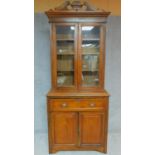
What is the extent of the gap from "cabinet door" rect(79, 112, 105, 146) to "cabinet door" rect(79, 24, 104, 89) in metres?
0.42

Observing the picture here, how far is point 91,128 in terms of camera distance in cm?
279

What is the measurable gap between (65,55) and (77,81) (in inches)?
16.8

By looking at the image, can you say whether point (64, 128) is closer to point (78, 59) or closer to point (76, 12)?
point (78, 59)

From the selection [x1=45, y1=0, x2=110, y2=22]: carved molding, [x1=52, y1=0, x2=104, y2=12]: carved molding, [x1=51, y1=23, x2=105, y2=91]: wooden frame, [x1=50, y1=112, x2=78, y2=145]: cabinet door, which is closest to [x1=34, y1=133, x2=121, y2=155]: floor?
[x1=50, y1=112, x2=78, y2=145]: cabinet door

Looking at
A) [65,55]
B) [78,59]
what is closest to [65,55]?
[65,55]

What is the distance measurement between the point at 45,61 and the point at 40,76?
270 millimetres

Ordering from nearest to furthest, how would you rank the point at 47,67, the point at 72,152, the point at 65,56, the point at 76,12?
the point at 76,12 < the point at 72,152 < the point at 65,56 < the point at 47,67

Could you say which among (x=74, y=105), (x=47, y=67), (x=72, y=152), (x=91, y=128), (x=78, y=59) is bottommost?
(x=72, y=152)

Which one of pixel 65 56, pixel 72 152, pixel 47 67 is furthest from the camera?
pixel 47 67

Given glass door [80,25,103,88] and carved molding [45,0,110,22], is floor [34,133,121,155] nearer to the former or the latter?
glass door [80,25,103,88]

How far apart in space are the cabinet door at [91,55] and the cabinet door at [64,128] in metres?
0.48
